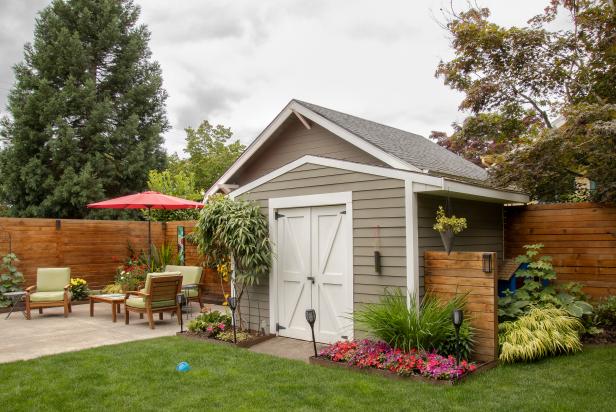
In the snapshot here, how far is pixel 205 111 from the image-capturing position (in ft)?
100

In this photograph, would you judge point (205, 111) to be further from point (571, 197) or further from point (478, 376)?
point (478, 376)

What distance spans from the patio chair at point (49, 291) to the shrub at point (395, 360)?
6161 millimetres

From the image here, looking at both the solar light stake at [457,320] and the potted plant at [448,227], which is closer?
the solar light stake at [457,320]

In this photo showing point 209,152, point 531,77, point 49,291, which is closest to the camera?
point 49,291

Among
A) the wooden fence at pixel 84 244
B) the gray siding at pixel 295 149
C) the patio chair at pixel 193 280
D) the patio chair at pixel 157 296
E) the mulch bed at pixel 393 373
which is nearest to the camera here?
the mulch bed at pixel 393 373

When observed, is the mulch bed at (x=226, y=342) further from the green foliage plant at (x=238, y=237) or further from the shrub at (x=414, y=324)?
the shrub at (x=414, y=324)

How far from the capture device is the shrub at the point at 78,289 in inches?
451

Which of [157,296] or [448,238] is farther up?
[448,238]

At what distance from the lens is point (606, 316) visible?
6.78m

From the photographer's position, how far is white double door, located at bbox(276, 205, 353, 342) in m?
6.82

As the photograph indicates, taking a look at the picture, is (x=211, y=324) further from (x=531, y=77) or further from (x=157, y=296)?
(x=531, y=77)

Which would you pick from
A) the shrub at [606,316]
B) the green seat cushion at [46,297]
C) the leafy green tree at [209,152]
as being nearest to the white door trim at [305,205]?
the shrub at [606,316]

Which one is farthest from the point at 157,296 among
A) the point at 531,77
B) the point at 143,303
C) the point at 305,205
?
the point at 531,77

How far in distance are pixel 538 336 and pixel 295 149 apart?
5722 mm
